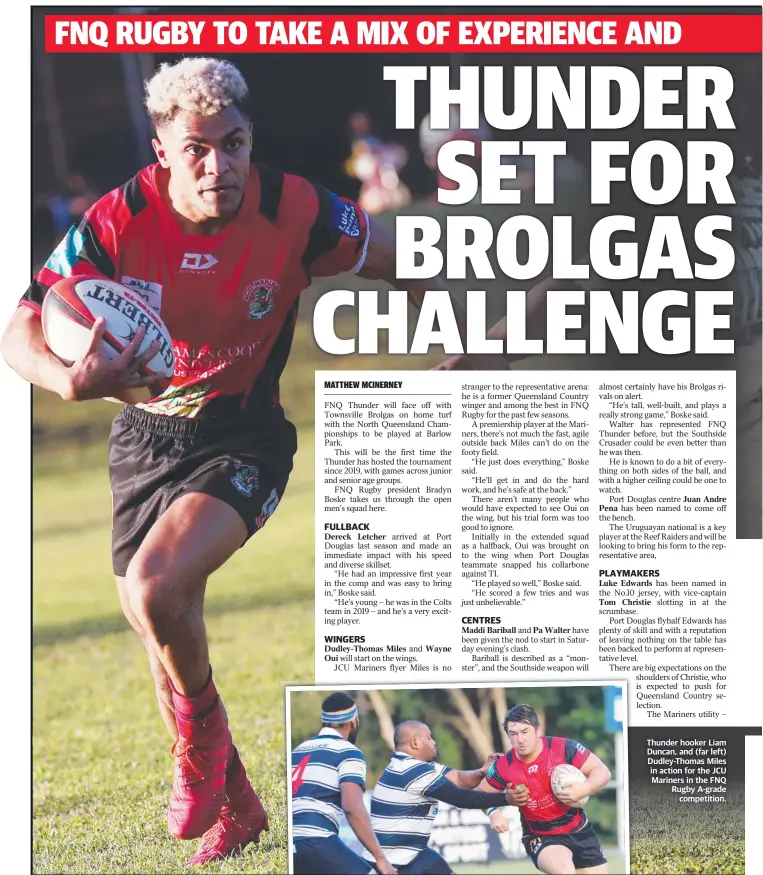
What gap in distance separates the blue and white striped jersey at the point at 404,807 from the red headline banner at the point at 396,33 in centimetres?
286

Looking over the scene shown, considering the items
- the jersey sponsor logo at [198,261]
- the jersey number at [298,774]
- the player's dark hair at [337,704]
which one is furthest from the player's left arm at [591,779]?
the jersey sponsor logo at [198,261]

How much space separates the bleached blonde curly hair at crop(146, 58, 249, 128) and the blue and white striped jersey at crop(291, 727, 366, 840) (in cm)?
252

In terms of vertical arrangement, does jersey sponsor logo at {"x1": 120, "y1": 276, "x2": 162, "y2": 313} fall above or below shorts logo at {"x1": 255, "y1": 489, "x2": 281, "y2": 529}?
above

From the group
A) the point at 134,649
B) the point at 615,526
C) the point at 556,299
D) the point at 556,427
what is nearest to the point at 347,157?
the point at 556,299

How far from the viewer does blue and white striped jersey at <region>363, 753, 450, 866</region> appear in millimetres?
4285

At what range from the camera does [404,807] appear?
4.29 metres

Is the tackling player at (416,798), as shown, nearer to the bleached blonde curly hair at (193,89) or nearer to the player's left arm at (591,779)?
the player's left arm at (591,779)

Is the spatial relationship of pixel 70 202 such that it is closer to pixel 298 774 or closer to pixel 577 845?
pixel 298 774

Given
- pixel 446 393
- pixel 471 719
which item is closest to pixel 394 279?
pixel 446 393

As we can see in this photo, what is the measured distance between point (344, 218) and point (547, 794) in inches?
94.6

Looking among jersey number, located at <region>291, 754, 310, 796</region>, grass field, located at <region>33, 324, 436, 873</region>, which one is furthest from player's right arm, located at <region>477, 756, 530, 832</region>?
grass field, located at <region>33, 324, 436, 873</region>

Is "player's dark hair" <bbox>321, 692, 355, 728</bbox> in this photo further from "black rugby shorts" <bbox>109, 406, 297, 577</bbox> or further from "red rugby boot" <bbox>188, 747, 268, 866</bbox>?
"black rugby shorts" <bbox>109, 406, 297, 577</bbox>

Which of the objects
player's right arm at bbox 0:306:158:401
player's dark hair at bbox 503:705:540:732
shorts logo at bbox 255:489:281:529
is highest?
player's right arm at bbox 0:306:158:401

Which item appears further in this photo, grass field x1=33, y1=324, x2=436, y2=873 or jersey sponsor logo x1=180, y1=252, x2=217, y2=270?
grass field x1=33, y1=324, x2=436, y2=873
